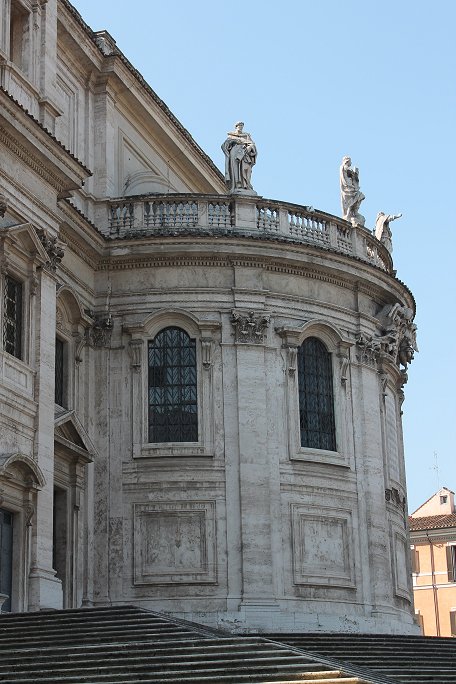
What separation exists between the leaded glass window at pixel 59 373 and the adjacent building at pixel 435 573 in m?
36.4

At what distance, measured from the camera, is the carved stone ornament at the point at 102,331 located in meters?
29.4

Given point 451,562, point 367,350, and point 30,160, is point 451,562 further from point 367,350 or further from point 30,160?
point 30,160

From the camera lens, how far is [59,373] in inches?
1099

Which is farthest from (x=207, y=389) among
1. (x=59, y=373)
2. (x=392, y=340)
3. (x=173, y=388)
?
(x=392, y=340)

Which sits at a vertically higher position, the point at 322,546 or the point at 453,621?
the point at 322,546

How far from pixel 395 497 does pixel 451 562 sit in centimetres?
3088

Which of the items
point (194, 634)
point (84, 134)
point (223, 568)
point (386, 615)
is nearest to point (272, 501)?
point (223, 568)

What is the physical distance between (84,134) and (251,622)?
1171 centimetres

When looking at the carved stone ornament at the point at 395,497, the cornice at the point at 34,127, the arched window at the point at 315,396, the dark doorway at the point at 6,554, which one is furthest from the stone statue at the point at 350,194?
the dark doorway at the point at 6,554

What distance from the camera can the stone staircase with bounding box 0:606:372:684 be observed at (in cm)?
1486

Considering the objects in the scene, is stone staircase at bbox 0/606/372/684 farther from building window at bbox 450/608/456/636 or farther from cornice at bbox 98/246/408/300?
building window at bbox 450/608/456/636

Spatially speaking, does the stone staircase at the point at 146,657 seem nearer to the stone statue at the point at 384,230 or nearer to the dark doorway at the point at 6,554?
the dark doorway at the point at 6,554

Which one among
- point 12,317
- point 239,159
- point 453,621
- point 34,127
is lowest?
point 453,621

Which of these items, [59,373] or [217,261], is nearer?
[59,373]
